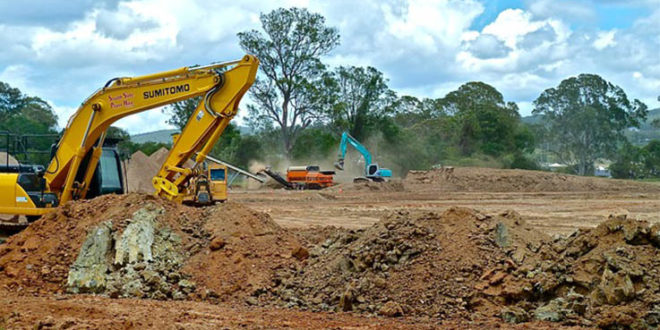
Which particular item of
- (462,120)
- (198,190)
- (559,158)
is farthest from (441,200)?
(559,158)

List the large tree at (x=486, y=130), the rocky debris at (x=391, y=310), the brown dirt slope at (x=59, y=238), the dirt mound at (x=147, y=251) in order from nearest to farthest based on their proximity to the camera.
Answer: the rocky debris at (x=391, y=310) < the dirt mound at (x=147, y=251) < the brown dirt slope at (x=59, y=238) < the large tree at (x=486, y=130)

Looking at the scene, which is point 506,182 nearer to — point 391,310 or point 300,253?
point 300,253

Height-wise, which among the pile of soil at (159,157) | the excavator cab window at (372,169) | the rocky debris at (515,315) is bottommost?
the rocky debris at (515,315)

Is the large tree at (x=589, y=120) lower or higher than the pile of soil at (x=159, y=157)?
higher

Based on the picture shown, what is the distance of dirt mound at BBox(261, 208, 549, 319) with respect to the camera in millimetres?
8703

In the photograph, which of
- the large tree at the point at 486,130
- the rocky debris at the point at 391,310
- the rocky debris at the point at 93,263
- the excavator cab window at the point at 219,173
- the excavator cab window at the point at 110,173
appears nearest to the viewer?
the rocky debris at the point at 391,310

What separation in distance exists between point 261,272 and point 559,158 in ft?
195

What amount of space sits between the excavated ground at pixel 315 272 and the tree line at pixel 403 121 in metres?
37.2

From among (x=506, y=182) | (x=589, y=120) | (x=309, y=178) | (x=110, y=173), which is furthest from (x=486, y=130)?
(x=110, y=173)

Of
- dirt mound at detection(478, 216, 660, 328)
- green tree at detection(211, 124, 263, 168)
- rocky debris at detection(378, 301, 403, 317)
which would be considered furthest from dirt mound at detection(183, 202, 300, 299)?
green tree at detection(211, 124, 263, 168)

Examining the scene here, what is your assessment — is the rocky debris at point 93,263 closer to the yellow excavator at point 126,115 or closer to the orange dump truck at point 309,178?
the yellow excavator at point 126,115

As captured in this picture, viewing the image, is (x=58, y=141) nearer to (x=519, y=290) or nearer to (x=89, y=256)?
(x=89, y=256)

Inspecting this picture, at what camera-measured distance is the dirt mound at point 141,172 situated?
32.5 metres

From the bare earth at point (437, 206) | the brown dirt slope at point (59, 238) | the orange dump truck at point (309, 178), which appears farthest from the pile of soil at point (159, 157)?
the brown dirt slope at point (59, 238)
